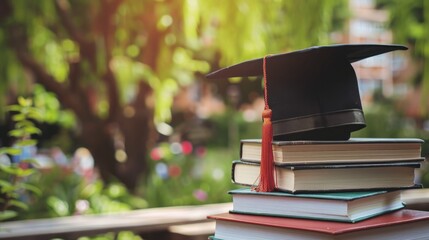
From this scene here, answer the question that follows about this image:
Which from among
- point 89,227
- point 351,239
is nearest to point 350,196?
point 351,239

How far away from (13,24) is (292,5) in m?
3.97

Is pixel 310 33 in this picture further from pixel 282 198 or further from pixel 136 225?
pixel 282 198

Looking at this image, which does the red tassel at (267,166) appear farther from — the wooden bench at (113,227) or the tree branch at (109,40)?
the tree branch at (109,40)

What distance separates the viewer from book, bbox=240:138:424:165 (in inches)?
51.1

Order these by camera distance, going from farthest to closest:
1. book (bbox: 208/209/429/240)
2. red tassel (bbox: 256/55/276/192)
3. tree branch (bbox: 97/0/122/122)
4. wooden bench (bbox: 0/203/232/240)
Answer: tree branch (bbox: 97/0/122/122), wooden bench (bbox: 0/203/232/240), red tassel (bbox: 256/55/276/192), book (bbox: 208/209/429/240)

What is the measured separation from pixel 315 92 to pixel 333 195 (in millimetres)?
290

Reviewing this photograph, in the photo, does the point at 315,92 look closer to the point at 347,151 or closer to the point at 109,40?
the point at 347,151

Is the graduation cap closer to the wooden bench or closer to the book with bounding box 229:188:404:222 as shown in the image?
the book with bounding box 229:188:404:222

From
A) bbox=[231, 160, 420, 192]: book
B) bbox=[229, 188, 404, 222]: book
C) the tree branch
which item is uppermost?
the tree branch

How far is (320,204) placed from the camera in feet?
4.13

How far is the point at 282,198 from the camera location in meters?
1.32

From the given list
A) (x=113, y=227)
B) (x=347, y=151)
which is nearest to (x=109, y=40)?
(x=113, y=227)

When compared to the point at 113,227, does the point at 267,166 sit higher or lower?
higher

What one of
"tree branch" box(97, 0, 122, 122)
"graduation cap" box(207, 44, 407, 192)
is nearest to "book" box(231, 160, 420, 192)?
"graduation cap" box(207, 44, 407, 192)
